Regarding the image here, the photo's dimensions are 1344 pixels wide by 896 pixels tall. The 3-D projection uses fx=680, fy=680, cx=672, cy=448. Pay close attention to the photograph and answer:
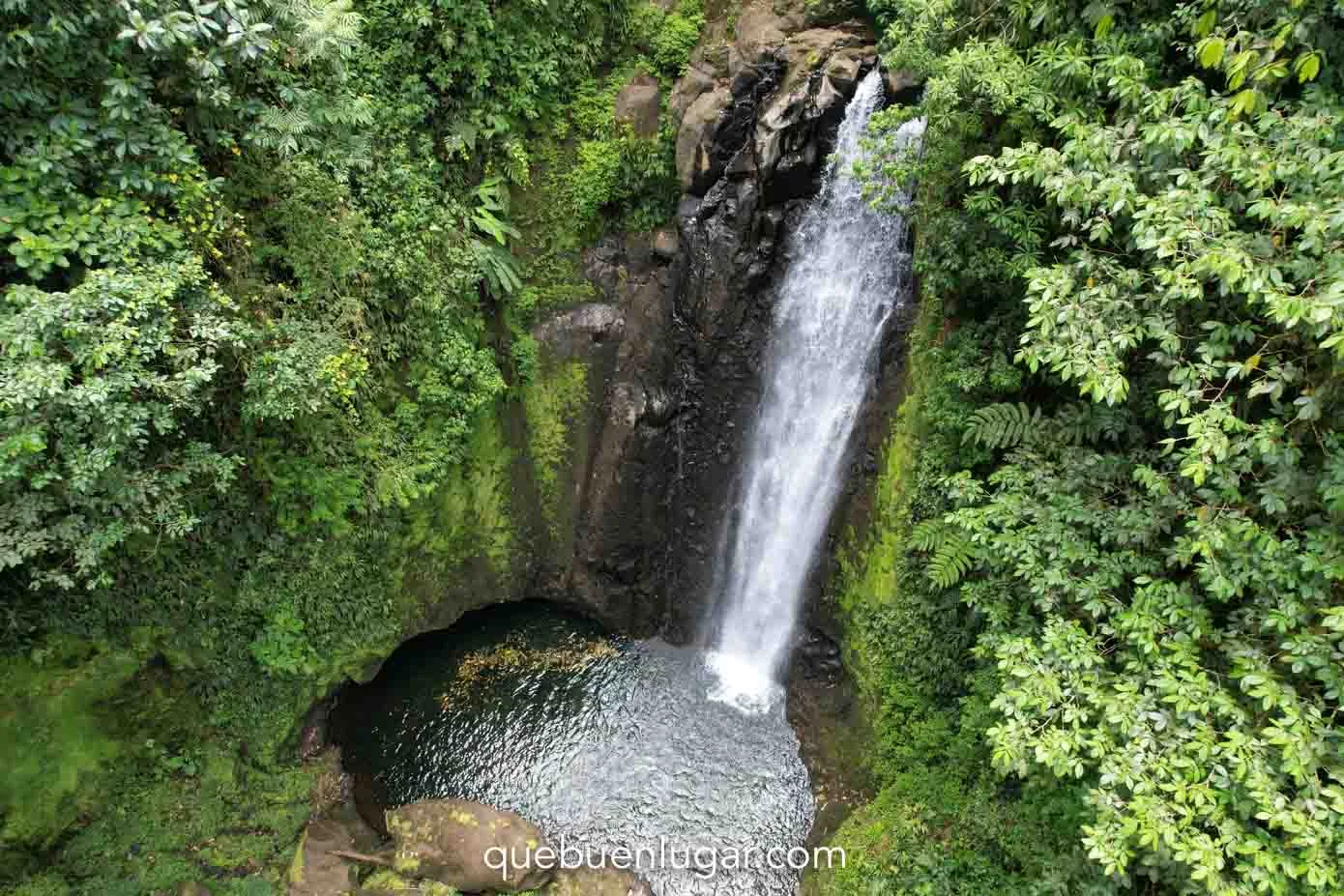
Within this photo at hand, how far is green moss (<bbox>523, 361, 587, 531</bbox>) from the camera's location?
13.6 metres

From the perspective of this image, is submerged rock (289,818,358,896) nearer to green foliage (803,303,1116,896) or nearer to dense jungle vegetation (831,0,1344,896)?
green foliage (803,303,1116,896)

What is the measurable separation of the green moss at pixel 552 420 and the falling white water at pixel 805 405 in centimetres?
362

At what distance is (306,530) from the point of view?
388 inches

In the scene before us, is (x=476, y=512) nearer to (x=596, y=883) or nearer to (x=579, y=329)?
(x=579, y=329)

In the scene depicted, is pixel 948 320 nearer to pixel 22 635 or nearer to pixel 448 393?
pixel 448 393

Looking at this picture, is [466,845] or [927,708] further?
[466,845]

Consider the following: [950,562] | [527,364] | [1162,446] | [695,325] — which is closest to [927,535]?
[950,562]

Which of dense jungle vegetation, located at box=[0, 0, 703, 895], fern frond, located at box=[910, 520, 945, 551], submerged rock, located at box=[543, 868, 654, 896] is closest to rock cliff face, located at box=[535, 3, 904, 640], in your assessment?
dense jungle vegetation, located at box=[0, 0, 703, 895]

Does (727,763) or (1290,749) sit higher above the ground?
(1290,749)

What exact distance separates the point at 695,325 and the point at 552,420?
137 inches

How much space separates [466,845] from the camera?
9.83 metres

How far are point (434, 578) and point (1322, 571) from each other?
38.9ft

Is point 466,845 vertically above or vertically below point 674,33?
below

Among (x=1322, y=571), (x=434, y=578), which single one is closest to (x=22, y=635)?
(x=434, y=578)
